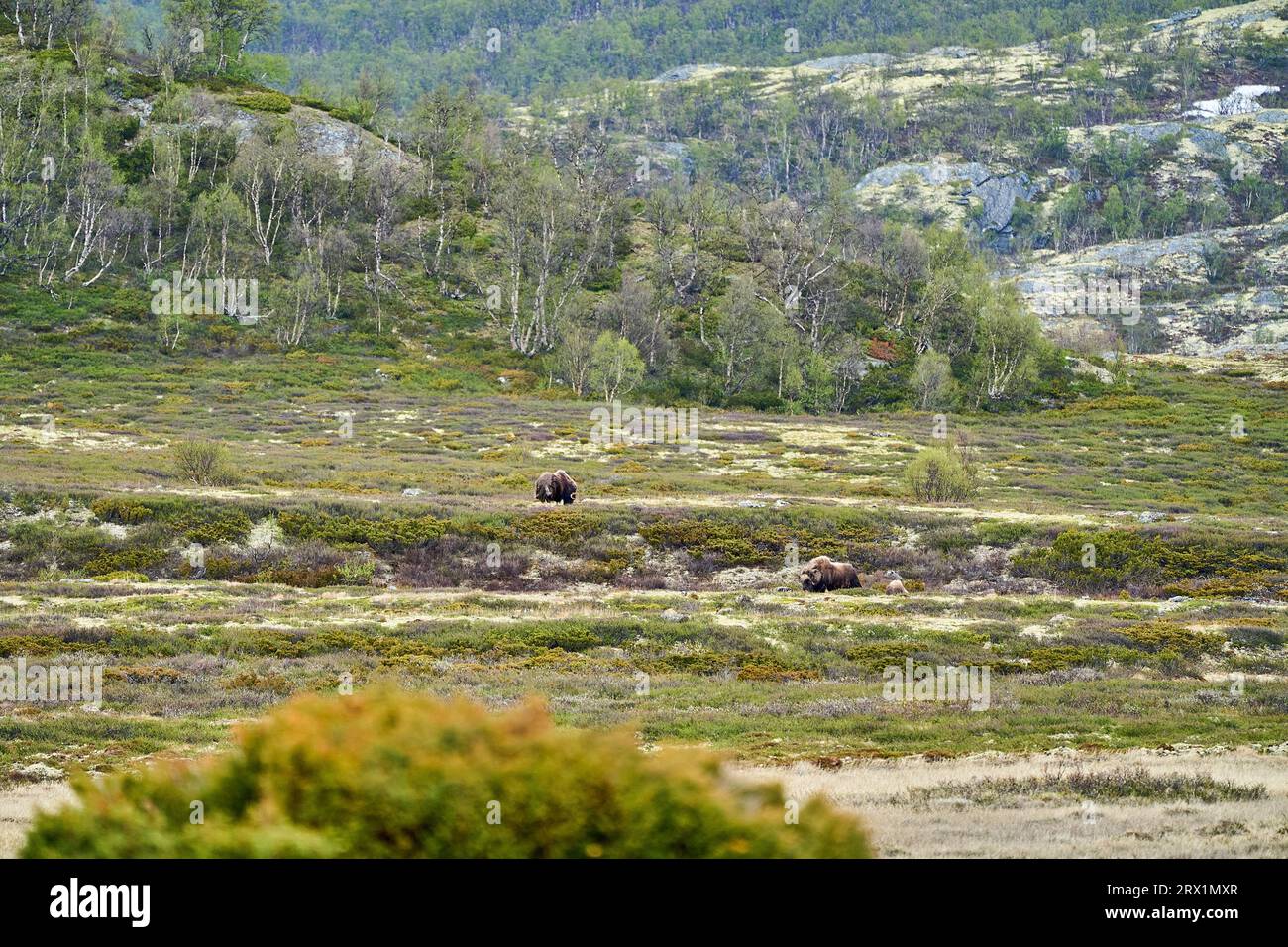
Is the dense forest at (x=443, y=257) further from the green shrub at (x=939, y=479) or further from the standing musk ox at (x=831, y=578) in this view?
the standing musk ox at (x=831, y=578)

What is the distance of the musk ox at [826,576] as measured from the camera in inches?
1483

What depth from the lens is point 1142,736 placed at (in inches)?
774

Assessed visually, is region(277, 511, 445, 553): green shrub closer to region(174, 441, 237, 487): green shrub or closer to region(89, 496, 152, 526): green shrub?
region(89, 496, 152, 526): green shrub

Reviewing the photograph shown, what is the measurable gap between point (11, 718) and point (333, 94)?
182044 millimetres

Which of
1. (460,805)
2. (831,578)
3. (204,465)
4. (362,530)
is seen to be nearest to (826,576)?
(831,578)

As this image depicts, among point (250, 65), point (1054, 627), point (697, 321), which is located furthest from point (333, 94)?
point (1054, 627)

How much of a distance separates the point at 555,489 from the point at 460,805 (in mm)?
40093

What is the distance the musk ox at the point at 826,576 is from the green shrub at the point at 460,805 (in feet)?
99.7

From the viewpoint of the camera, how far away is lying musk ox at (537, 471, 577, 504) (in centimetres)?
4700

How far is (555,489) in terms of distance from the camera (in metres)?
47.1
